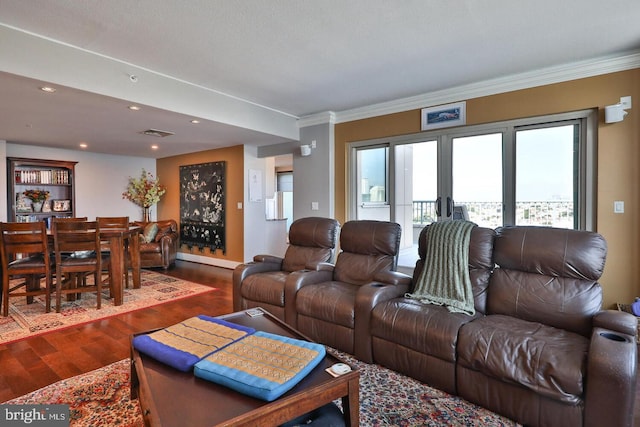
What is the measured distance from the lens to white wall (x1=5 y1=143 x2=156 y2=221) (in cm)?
633

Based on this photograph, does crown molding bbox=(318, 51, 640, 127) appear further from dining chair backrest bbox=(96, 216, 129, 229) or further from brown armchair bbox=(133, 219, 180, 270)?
brown armchair bbox=(133, 219, 180, 270)

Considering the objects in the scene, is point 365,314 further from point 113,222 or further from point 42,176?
point 42,176

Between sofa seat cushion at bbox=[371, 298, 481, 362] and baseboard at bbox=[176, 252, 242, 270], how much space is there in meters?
4.21

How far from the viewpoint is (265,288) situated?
314 centimetres

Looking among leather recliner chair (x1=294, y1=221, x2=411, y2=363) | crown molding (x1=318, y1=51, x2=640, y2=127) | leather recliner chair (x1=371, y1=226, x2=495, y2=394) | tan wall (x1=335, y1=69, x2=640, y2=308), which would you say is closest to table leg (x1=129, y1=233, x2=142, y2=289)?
leather recliner chair (x1=294, y1=221, x2=411, y2=363)

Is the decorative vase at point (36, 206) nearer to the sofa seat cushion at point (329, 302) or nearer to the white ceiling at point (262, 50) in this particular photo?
the white ceiling at point (262, 50)

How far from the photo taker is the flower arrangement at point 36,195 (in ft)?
18.9

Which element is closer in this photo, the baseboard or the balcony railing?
the balcony railing

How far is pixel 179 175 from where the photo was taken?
7168 millimetres

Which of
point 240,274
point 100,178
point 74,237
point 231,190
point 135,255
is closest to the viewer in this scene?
point 240,274

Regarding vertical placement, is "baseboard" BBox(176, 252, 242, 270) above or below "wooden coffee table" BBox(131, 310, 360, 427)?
below

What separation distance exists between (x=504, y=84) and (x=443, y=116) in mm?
724

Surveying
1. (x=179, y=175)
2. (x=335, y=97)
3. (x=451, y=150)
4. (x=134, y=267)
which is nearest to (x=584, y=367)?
(x=451, y=150)

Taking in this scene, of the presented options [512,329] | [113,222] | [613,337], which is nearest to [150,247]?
[113,222]
